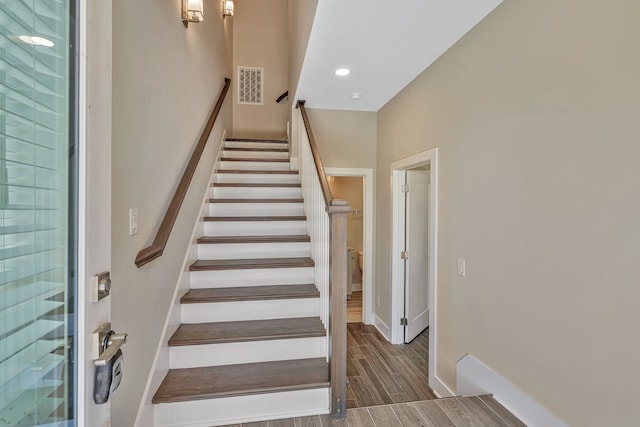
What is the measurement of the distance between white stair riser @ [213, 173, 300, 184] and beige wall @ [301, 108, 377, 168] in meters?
0.48

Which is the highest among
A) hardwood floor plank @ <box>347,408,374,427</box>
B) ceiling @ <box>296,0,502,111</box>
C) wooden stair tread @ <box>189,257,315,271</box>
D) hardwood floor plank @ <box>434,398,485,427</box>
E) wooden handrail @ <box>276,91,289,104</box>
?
wooden handrail @ <box>276,91,289,104</box>

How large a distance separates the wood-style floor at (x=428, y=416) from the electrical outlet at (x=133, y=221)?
119 cm

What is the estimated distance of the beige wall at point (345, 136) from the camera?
362cm

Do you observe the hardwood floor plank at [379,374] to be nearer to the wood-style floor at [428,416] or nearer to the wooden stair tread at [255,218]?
the wood-style floor at [428,416]

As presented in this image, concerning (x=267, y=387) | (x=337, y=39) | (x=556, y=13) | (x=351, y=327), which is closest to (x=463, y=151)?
(x=556, y=13)

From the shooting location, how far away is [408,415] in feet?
5.32

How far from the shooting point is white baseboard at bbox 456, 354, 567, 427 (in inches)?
58.4

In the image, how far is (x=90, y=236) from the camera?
66cm

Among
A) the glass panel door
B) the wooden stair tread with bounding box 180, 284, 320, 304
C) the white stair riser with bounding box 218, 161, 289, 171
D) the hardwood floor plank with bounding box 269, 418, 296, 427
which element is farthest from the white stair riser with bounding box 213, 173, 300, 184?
the glass panel door

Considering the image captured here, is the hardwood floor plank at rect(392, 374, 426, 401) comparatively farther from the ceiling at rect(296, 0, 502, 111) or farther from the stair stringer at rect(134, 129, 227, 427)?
the ceiling at rect(296, 0, 502, 111)

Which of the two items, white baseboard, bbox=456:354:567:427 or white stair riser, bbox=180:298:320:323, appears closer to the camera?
white baseboard, bbox=456:354:567:427

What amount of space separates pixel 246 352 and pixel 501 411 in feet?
5.10

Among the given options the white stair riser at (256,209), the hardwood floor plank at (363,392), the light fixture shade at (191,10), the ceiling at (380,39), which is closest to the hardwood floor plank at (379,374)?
the hardwood floor plank at (363,392)

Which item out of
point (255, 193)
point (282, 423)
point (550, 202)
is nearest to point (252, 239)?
point (255, 193)
